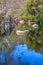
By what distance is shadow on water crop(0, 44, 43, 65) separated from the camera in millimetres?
7730

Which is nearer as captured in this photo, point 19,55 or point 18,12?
point 19,55

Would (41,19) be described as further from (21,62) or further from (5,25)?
(21,62)

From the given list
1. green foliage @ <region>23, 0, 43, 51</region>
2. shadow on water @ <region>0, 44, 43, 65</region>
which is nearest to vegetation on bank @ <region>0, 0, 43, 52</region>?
green foliage @ <region>23, 0, 43, 51</region>

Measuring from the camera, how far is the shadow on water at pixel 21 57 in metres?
7.73

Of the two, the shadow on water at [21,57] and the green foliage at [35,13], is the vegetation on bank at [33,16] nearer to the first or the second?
the green foliage at [35,13]

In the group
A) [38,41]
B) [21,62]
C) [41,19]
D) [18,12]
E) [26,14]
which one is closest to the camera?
[21,62]

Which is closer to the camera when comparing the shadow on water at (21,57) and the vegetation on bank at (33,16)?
the shadow on water at (21,57)

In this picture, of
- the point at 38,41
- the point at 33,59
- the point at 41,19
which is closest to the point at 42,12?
the point at 41,19

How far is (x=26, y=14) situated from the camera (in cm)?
1744

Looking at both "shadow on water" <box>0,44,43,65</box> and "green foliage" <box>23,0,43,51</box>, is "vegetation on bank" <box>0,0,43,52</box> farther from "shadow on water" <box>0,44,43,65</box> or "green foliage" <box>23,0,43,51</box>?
"shadow on water" <box>0,44,43,65</box>

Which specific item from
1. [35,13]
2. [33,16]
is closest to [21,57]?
[33,16]

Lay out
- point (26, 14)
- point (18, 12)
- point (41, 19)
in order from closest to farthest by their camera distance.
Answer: point (41, 19)
point (26, 14)
point (18, 12)

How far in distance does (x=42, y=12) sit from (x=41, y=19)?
1.62 ft

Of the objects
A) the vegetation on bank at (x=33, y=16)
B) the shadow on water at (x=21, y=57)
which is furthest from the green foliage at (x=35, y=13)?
the shadow on water at (x=21, y=57)
